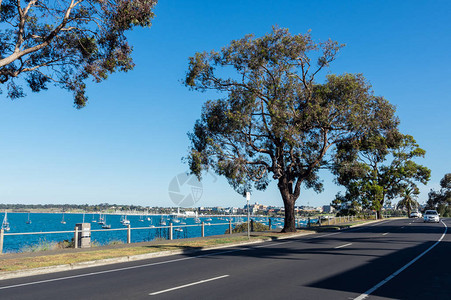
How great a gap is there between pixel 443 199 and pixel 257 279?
375 feet

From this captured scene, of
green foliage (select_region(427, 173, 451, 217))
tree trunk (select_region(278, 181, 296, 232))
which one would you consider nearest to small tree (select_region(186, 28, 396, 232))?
→ tree trunk (select_region(278, 181, 296, 232))

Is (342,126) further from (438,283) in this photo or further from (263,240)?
(438,283)

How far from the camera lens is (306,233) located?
3008 centimetres

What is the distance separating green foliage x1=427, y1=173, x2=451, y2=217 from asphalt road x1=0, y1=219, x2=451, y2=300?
102 m

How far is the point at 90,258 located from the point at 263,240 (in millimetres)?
12041

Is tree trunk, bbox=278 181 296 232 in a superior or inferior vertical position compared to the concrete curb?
superior

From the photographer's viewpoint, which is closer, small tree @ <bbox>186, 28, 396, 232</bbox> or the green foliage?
small tree @ <bbox>186, 28, 396, 232</bbox>

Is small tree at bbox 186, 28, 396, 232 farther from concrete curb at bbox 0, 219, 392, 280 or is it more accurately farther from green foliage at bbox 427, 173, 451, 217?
green foliage at bbox 427, 173, 451, 217

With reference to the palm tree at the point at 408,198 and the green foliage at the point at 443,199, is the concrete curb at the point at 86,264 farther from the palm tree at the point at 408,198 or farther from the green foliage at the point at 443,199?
the green foliage at the point at 443,199

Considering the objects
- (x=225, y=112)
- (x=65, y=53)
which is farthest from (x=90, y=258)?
(x=225, y=112)

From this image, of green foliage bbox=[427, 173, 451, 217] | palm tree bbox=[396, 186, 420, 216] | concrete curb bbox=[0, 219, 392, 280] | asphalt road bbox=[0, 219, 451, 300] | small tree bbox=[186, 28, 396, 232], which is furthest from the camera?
green foliage bbox=[427, 173, 451, 217]

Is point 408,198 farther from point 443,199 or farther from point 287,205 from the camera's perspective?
point 287,205

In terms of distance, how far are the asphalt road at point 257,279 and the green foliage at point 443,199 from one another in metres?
102

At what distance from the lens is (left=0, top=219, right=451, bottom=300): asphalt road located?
26.9 ft
